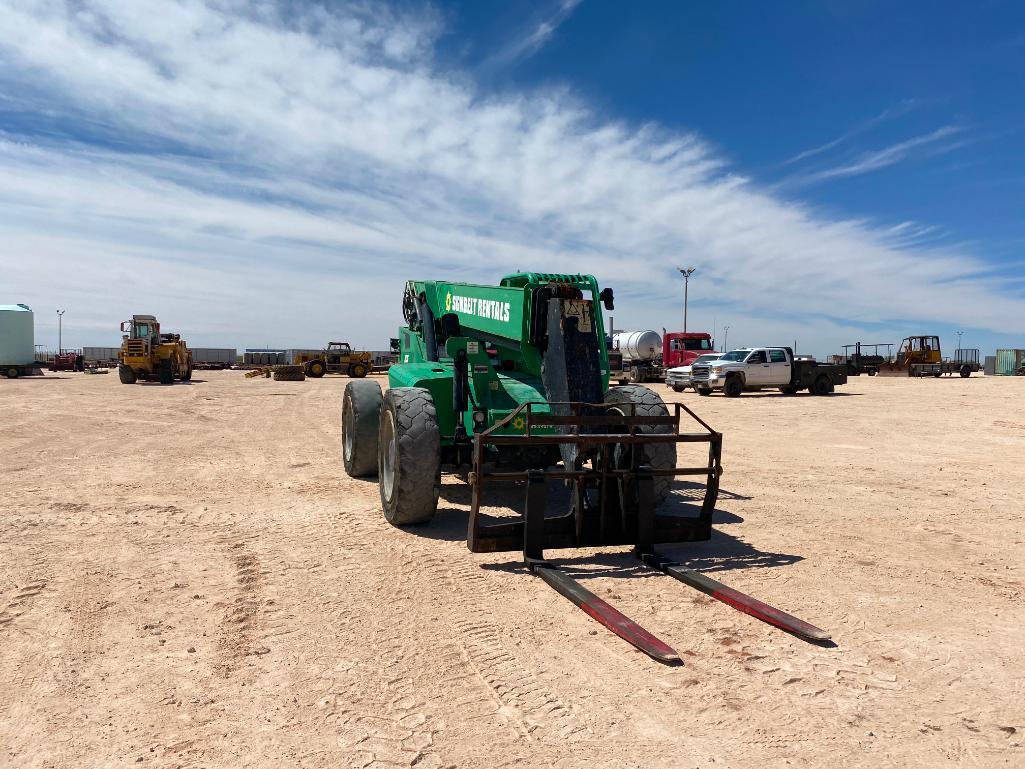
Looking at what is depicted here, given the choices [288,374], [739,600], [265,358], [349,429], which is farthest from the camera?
[265,358]

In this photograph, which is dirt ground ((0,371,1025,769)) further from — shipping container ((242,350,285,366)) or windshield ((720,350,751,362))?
shipping container ((242,350,285,366))

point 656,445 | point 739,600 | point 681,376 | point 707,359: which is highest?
point 707,359

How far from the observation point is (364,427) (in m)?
8.63

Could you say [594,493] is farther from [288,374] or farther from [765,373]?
[288,374]

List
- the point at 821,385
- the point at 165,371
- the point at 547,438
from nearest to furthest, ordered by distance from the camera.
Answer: the point at 547,438, the point at 821,385, the point at 165,371

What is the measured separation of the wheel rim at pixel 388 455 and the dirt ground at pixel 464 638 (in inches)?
15.2

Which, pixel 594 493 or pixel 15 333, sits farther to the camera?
pixel 15 333

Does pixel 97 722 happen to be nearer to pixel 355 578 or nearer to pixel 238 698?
pixel 238 698

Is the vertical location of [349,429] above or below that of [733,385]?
below

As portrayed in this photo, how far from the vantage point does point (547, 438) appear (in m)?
4.81

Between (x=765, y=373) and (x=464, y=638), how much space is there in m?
23.6

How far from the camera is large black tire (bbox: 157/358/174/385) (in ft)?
101

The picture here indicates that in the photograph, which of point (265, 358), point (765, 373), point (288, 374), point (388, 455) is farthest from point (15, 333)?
point (388, 455)

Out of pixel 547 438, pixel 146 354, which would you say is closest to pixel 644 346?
pixel 146 354
